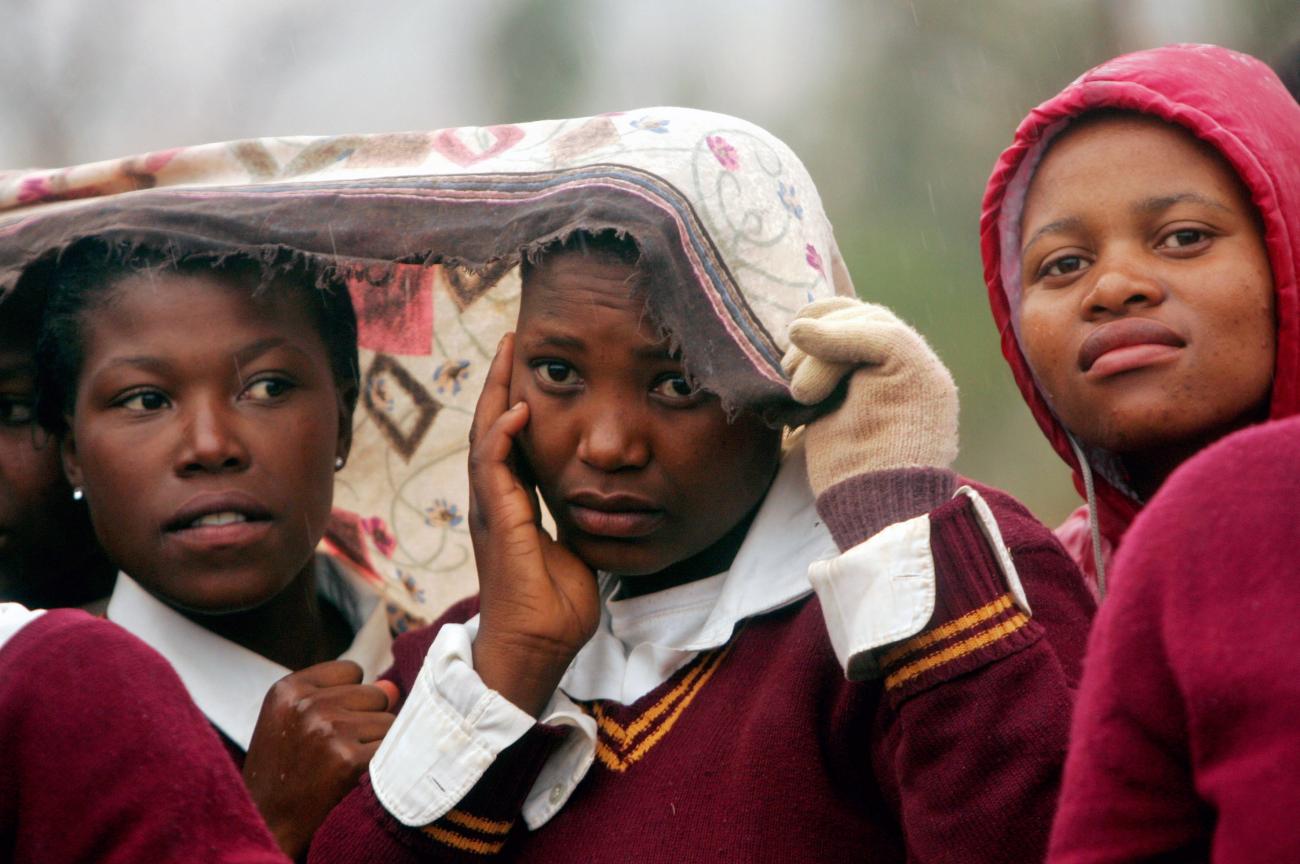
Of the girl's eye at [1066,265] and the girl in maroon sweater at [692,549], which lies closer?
the girl in maroon sweater at [692,549]

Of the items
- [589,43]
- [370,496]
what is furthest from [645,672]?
[589,43]

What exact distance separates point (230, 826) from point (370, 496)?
5.16 ft

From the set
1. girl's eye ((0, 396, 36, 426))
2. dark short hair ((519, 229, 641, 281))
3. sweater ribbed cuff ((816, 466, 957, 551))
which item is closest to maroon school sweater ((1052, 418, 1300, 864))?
sweater ribbed cuff ((816, 466, 957, 551))

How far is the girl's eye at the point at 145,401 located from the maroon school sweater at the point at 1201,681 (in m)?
1.68

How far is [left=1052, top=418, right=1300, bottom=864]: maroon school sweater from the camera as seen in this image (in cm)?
106

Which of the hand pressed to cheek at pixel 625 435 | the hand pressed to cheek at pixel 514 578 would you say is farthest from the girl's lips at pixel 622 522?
the hand pressed to cheek at pixel 514 578

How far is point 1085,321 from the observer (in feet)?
6.68

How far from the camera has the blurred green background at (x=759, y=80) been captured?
6980 millimetres

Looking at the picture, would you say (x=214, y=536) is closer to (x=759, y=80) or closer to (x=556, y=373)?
(x=556, y=373)

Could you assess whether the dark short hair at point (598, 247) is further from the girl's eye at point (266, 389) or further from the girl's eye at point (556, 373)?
the girl's eye at point (266, 389)

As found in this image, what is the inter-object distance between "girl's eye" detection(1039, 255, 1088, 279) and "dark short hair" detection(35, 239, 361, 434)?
Answer: 109cm

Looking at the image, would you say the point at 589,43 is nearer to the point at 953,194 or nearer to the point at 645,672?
the point at 953,194

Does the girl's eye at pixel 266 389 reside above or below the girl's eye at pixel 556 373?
above

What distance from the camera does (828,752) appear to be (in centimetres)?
191
